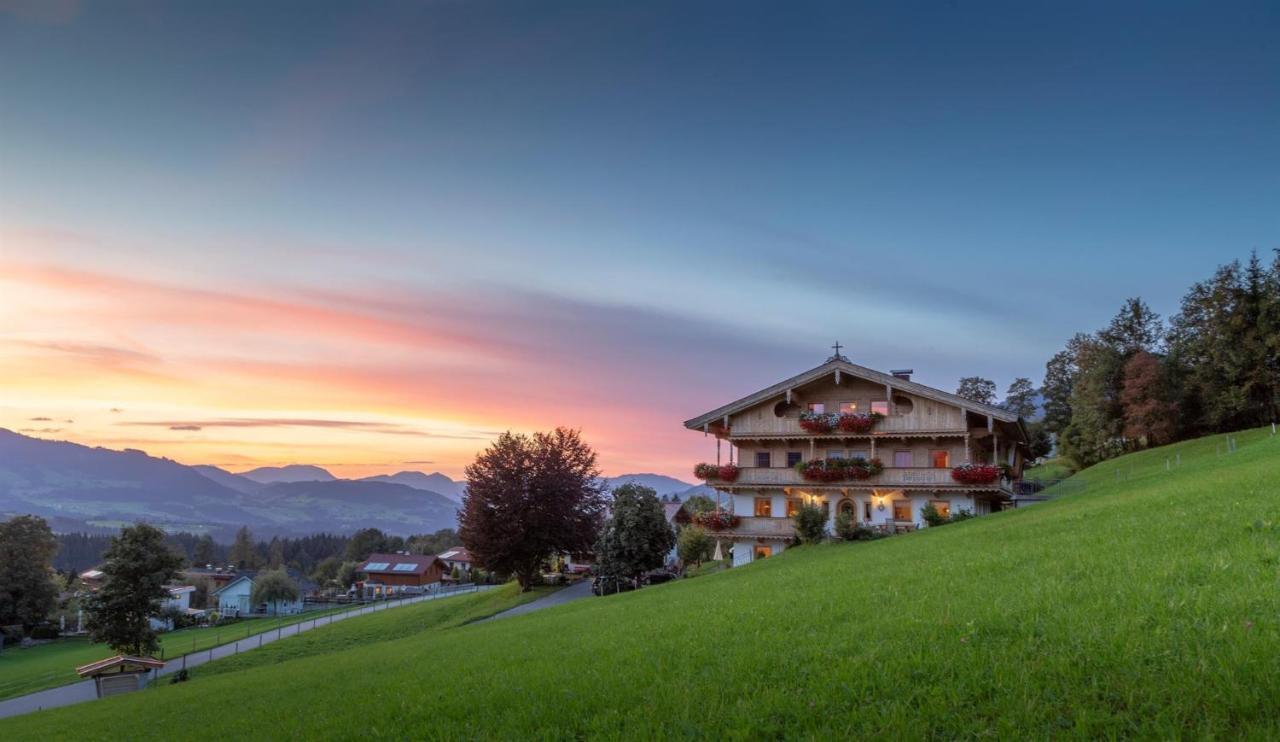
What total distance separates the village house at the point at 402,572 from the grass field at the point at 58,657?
127ft

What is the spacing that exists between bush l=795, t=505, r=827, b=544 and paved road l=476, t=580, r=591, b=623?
13.3 metres

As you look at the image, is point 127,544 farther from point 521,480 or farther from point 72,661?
point 521,480

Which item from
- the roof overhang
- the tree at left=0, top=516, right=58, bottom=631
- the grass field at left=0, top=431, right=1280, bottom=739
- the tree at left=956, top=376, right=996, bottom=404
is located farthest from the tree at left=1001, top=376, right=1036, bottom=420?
the tree at left=0, top=516, right=58, bottom=631

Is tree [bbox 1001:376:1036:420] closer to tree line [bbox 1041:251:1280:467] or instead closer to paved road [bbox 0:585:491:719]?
tree line [bbox 1041:251:1280:467]

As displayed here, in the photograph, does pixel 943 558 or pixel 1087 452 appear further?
pixel 1087 452

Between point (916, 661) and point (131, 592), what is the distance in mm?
47824

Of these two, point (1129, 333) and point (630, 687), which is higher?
point (1129, 333)

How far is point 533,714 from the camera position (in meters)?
8.42

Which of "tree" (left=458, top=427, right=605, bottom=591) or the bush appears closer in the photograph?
the bush

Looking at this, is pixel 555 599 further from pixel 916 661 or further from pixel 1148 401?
pixel 1148 401

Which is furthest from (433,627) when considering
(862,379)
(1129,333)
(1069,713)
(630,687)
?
(1129,333)

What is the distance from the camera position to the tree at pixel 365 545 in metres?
150

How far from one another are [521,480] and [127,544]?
24.0 meters

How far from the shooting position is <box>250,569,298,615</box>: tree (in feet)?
326
